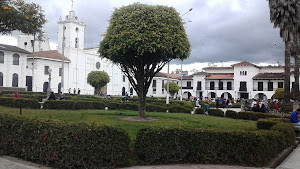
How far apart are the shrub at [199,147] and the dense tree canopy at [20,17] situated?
992 centimetres

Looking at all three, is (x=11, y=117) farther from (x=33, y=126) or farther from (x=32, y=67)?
(x=32, y=67)

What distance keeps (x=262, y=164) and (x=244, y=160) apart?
574 millimetres

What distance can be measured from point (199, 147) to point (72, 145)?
3212 millimetres

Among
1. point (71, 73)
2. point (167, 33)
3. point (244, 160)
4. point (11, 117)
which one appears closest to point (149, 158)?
point (244, 160)

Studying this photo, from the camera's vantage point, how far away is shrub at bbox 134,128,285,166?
21.1 ft

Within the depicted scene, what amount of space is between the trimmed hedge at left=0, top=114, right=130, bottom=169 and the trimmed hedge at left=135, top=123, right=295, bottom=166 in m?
0.61

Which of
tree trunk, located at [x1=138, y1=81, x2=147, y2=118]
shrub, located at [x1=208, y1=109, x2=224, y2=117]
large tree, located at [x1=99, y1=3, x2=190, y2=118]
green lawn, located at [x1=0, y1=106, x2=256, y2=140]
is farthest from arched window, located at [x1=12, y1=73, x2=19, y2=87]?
tree trunk, located at [x1=138, y1=81, x2=147, y2=118]

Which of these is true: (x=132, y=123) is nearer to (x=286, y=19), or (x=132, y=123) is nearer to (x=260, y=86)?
(x=286, y=19)

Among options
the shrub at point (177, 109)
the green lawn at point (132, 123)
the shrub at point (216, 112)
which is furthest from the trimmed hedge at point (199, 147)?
the shrub at point (177, 109)

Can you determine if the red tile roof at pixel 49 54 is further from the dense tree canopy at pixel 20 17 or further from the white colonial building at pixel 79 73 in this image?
the dense tree canopy at pixel 20 17

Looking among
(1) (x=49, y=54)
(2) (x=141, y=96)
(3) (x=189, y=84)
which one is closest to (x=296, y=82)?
(2) (x=141, y=96)

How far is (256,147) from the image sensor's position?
22.2 ft

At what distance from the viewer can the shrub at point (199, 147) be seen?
6.45m

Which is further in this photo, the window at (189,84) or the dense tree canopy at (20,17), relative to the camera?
the window at (189,84)
